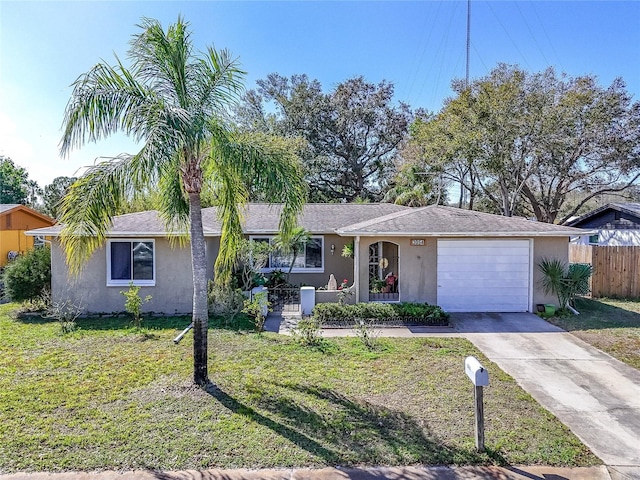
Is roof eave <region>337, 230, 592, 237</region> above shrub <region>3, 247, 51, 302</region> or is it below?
above

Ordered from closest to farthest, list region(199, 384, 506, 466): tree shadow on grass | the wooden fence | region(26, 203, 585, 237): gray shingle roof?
1. region(199, 384, 506, 466): tree shadow on grass
2. region(26, 203, 585, 237): gray shingle roof
3. the wooden fence

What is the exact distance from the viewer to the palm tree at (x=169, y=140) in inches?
214

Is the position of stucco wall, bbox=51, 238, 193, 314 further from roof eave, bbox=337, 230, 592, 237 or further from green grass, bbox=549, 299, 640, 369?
green grass, bbox=549, 299, 640, 369

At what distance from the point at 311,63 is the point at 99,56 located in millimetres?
19098

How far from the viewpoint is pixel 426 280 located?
1259 cm

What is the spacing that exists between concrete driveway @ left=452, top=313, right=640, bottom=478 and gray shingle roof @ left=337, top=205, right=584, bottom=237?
2.74 meters

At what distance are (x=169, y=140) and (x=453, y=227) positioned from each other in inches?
384

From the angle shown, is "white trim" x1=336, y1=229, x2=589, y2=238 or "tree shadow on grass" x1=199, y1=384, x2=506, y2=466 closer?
"tree shadow on grass" x1=199, y1=384, x2=506, y2=466

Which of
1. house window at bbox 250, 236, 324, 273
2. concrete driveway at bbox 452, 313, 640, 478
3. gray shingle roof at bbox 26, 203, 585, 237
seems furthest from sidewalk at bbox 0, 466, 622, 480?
house window at bbox 250, 236, 324, 273

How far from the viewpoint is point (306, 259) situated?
15.8 meters

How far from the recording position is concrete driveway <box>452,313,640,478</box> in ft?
16.5

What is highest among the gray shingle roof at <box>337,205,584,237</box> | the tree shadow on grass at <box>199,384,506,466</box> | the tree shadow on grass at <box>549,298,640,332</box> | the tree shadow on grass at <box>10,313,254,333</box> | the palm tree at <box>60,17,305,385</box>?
the palm tree at <box>60,17,305,385</box>

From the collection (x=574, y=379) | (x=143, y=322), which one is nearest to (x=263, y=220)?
(x=143, y=322)

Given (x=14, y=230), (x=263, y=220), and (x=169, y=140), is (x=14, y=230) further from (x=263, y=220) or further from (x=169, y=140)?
(x=169, y=140)
